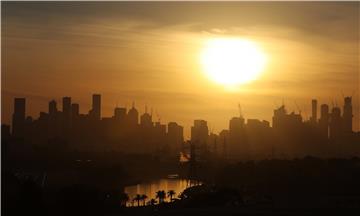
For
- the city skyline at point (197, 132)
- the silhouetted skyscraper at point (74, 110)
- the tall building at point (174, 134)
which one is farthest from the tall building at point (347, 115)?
the silhouetted skyscraper at point (74, 110)

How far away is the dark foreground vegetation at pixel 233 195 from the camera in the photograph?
68.5 ft

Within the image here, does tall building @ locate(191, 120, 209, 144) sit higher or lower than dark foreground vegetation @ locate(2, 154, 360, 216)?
higher

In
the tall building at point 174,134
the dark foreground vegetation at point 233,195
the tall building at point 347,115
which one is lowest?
the dark foreground vegetation at point 233,195

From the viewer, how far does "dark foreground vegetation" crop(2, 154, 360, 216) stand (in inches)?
822

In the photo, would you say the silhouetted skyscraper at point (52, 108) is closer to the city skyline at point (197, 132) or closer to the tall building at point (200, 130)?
the city skyline at point (197, 132)

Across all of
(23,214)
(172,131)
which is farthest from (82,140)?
(23,214)

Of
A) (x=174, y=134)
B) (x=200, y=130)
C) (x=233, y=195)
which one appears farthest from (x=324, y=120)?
(x=233, y=195)

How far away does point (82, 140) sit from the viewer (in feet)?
302

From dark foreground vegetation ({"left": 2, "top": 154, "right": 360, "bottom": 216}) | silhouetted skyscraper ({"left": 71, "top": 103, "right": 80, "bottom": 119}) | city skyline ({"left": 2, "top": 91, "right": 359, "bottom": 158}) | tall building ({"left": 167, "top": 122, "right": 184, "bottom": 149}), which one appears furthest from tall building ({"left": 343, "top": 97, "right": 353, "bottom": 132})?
dark foreground vegetation ({"left": 2, "top": 154, "right": 360, "bottom": 216})

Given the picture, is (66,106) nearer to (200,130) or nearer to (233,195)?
(200,130)

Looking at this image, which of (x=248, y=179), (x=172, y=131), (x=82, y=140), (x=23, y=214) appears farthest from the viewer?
(x=172, y=131)

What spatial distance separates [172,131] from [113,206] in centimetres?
8228

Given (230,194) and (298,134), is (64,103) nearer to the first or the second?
(298,134)

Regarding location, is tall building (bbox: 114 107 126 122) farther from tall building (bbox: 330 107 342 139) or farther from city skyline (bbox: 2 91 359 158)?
tall building (bbox: 330 107 342 139)
